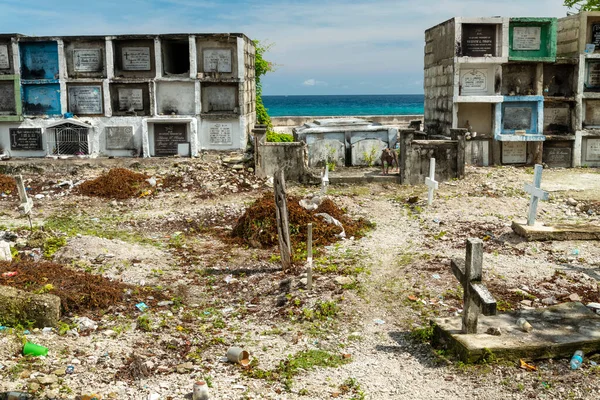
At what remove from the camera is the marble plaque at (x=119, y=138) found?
1961 cm

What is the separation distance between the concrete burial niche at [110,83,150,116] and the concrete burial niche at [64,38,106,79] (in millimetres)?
656

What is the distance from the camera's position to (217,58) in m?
19.4

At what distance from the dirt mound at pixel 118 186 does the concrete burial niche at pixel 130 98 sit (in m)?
3.25

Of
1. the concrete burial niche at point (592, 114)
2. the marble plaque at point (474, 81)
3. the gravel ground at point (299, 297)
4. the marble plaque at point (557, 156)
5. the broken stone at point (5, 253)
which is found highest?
the marble plaque at point (474, 81)

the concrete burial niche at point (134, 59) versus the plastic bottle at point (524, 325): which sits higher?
the concrete burial niche at point (134, 59)

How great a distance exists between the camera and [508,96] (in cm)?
2058

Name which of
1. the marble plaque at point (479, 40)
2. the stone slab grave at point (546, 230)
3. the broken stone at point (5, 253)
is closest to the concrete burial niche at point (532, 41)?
the marble plaque at point (479, 40)

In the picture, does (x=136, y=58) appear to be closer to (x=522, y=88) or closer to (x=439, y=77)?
(x=439, y=77)

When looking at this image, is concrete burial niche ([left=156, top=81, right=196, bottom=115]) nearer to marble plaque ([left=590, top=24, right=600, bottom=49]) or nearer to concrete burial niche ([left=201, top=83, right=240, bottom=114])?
concrete burial niche ([left=201, top=83, right=240, bottom=114])

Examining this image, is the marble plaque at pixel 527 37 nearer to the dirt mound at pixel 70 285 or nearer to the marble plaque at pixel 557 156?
the marble plaque at pixel 557 156

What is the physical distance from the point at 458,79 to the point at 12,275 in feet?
51.6

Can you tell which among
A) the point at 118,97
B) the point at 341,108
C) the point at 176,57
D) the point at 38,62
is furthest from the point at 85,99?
the point at 341,108

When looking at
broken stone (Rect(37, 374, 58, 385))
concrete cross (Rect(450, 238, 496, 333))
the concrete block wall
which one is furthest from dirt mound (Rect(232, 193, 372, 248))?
the concrete block wall

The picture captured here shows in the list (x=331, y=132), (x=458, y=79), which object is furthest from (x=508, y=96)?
(x=331, y=132)
